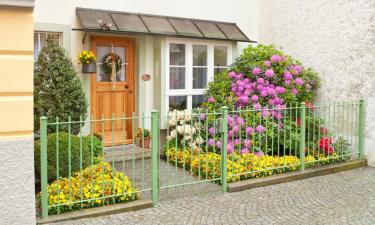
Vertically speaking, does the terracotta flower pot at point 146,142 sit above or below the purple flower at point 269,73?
below

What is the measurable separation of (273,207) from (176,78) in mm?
4382

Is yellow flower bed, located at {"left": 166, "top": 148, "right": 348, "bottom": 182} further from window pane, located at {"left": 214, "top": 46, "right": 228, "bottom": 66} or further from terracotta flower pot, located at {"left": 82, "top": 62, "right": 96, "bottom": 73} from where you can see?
window pane, located at {"left": 214, "top": 46, "right": 228, "bottom": 66}

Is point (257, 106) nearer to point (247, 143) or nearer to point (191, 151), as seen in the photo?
point (247, 143)

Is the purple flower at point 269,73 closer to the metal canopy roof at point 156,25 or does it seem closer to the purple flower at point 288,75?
the purple flower at point 288,75

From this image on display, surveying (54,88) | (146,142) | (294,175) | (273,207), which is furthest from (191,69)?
(273,207)

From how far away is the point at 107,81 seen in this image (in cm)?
869

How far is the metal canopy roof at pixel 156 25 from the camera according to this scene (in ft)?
25.7

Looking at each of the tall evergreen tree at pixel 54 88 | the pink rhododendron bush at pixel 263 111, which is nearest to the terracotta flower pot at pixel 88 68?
the tall evergreen tree at pixel 54 88

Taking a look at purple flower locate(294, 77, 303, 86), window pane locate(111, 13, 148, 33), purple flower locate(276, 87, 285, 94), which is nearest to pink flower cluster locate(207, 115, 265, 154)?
purple flower locate(276, 87, 285, 94)

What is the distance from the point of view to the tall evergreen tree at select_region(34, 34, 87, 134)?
6961mm

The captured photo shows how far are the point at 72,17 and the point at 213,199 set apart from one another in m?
4.63

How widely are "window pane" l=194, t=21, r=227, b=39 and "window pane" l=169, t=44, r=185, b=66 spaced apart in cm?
62

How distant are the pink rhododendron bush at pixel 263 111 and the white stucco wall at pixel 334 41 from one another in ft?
1.25

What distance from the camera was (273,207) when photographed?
18.0 ft
